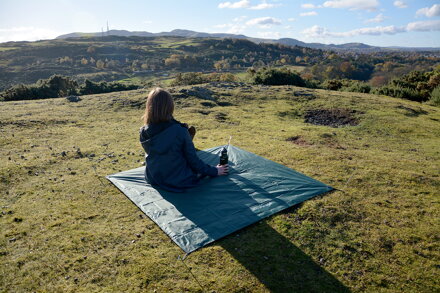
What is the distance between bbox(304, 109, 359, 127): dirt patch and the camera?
15461 millimetres

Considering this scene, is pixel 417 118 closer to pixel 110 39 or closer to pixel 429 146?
pixel 429 146

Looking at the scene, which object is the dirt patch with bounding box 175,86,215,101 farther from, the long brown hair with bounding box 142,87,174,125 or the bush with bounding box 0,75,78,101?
the long brown hair with bounding box 142,87,174,125

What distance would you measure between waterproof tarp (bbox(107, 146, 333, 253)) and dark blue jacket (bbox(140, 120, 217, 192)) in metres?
0.27

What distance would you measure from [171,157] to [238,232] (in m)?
2.25

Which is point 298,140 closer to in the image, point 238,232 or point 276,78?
point 238,232

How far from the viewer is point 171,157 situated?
6.31 metres

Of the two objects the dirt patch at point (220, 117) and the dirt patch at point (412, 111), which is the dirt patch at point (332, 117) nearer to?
the dirt patch at point (412, 111)

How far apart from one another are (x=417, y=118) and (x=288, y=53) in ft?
474

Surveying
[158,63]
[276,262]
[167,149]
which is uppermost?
Answer: [158,63]

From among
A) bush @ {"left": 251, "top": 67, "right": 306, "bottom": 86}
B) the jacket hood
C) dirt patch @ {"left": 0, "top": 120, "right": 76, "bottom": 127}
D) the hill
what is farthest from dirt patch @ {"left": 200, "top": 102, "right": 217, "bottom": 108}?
the hill

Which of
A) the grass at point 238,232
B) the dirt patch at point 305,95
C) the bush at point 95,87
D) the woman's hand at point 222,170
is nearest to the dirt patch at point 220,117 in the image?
the grass at point 238,232

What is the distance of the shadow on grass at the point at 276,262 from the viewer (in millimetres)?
4305

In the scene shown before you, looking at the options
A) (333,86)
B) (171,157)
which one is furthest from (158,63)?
(171,157)

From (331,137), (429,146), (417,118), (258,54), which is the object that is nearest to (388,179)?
(331,137)
